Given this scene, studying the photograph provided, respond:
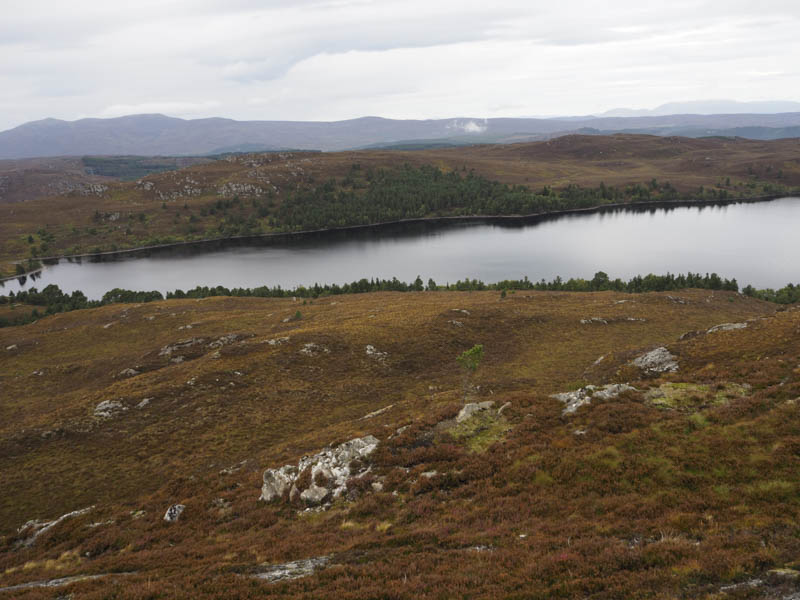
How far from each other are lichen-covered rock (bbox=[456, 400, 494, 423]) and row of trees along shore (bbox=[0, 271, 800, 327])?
3119 inches

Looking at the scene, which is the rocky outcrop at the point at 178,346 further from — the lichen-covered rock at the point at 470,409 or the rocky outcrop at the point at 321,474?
the lichen-covered rock at the point at 470,409

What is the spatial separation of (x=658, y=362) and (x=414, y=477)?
26596 millimetres

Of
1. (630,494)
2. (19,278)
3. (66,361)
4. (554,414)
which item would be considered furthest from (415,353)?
(19,278)

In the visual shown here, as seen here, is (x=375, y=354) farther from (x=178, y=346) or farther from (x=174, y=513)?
(x=174, y=513)

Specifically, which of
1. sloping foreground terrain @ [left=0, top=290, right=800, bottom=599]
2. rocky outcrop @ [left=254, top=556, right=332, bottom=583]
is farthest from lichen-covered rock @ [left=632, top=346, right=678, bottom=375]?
rocky outcrop @ [left=254, top=556, right=332, bottom=583]

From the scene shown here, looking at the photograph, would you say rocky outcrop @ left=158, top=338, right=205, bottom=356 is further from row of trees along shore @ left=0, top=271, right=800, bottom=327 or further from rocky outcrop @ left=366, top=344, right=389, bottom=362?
row of trees along shore @ left=0, top=271, right=800, bottom=327

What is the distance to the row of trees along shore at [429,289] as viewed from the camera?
108 m

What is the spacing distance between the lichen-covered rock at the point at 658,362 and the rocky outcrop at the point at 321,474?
2567cm

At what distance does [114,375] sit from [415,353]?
146ft

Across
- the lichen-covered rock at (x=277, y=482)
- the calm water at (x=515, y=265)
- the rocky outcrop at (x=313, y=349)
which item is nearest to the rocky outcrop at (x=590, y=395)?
the lichen-covered rock at (x=277, y=482)

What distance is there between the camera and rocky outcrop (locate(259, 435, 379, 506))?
84.6ft

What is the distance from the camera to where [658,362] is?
38.4 meters

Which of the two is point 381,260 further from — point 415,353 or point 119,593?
point 119,593

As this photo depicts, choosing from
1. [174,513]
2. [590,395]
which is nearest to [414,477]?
[590,395]
